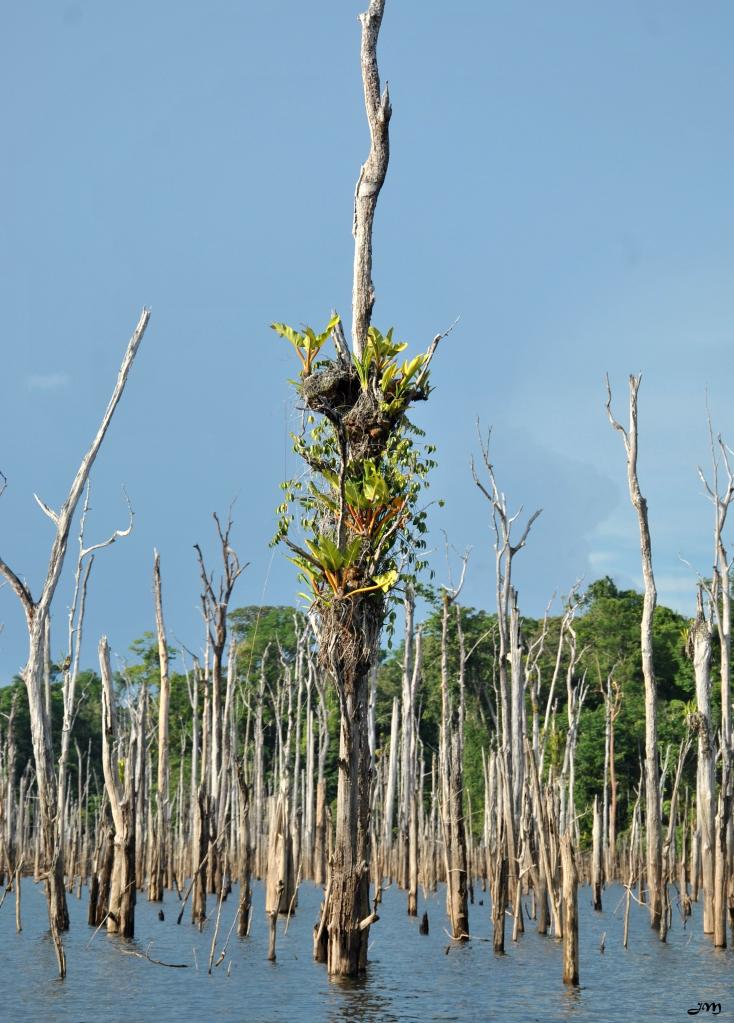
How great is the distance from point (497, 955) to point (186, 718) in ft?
118

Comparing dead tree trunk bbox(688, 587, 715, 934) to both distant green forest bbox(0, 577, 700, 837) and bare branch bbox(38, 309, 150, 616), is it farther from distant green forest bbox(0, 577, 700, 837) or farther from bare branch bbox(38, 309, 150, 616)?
distant green forest bbox(0, 577, 700, 837)

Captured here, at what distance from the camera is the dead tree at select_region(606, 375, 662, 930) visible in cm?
1795

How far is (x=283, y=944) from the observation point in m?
19.5

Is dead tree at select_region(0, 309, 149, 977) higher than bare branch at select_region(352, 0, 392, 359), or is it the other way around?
bare branch at select_region(352, 0, 392, 359)

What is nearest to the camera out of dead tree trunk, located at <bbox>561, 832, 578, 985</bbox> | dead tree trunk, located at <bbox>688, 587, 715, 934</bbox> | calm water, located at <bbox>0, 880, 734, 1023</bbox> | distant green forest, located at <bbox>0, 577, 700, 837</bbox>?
dead tree trunk, located at <bbox>561, 832, 578, 985</bbox>

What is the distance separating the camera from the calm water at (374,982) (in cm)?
1264

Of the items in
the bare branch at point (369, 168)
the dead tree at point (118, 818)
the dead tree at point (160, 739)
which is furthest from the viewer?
the dead tree at point (160, 739)

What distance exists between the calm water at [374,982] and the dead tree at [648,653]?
108cm

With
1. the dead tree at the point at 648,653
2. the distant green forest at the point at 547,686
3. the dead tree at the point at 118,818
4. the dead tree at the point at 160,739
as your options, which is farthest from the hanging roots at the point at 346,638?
the distant green forest at the point at 547,686

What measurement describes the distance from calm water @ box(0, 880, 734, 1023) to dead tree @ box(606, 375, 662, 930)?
108 cm

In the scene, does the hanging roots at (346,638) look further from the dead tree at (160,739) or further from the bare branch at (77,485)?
the dead tree at (160,739)

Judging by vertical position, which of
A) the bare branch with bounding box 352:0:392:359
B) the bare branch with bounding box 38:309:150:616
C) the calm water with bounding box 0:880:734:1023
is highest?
the bare branch with bounding box 352:0:392:359

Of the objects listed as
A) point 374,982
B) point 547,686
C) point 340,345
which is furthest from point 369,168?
point 547,686

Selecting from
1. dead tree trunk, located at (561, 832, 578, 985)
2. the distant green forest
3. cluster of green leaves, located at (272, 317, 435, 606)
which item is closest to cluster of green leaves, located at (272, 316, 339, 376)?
cluster of green leaves, located at (272, 317, 435, 606)
